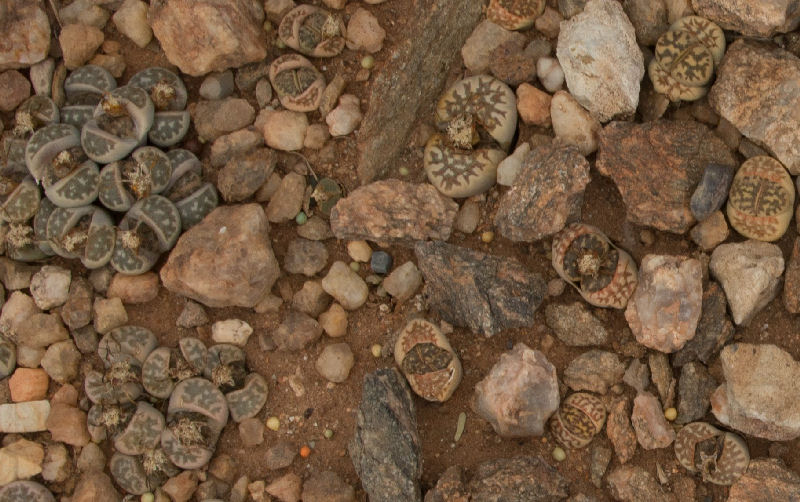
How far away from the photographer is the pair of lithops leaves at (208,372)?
214 inches

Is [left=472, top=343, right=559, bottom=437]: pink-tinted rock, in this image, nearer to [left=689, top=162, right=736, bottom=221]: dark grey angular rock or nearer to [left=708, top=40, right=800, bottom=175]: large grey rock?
[left=689, top=162, right=736, bottom=221]: dark grey angular rock

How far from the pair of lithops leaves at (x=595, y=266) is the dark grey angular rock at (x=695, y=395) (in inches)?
22.2

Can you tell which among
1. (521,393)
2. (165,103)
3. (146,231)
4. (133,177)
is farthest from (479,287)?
(165,103)

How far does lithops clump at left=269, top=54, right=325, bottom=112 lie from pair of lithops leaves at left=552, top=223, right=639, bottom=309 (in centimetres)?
191

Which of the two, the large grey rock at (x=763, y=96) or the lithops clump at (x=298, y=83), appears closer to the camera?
the large grey rock at (x=763, y=96)

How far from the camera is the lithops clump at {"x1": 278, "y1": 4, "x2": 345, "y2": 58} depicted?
5.69 m

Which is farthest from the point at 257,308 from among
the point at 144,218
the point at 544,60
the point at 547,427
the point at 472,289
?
the point at 544,60

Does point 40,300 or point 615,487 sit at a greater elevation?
point 615,487

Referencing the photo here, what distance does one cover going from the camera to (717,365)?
4906 mm

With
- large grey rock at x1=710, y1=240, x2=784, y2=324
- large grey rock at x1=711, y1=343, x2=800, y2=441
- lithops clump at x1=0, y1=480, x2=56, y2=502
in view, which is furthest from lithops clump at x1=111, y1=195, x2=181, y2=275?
large grey rock at x1=711, y1=343, x2=800, y2=441

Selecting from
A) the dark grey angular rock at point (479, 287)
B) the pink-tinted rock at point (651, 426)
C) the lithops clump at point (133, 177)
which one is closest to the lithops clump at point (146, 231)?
the lithops clump at point (133, 177)

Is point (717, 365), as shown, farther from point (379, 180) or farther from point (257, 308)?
point (257, 308)

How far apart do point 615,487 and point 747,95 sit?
241 cm

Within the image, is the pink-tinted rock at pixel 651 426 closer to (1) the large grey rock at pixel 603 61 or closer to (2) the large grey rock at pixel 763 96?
(2) the large grey rock at pixel 763 96
